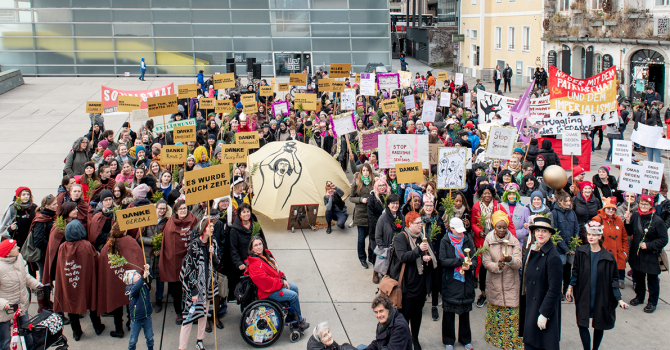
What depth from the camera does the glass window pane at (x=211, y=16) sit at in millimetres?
34938

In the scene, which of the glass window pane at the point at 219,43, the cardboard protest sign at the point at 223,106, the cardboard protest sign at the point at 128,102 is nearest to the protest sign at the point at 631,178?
the cardboard protest sign at the point at 223,106

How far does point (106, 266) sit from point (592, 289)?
5.87 meters

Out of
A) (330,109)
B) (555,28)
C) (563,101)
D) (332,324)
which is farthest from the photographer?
(555,28)

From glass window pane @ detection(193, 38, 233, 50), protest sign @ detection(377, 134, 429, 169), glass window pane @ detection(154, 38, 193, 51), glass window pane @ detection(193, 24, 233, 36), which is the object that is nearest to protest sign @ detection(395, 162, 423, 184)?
protest sign @ detection(377, 134, 429, 169)

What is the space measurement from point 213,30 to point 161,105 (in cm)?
2237

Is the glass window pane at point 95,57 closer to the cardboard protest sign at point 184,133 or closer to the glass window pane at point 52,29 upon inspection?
the glass window pane at point 52,29

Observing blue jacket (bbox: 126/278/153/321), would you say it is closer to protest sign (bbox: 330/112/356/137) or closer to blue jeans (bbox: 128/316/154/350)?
blue jeans (bbox: 128/316/154/350)

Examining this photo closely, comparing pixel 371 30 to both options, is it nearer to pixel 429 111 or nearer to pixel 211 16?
pixel 211 16

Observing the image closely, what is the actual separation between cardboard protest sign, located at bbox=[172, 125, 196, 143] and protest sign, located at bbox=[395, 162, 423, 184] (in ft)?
18.0

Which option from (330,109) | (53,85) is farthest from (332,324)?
(53,85)

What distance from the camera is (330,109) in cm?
1981

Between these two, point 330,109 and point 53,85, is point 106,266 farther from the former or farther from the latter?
point 53,85

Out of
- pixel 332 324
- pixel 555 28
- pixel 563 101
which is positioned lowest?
pixel 332 324

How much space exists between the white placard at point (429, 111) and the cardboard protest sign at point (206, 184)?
937 centimetres
